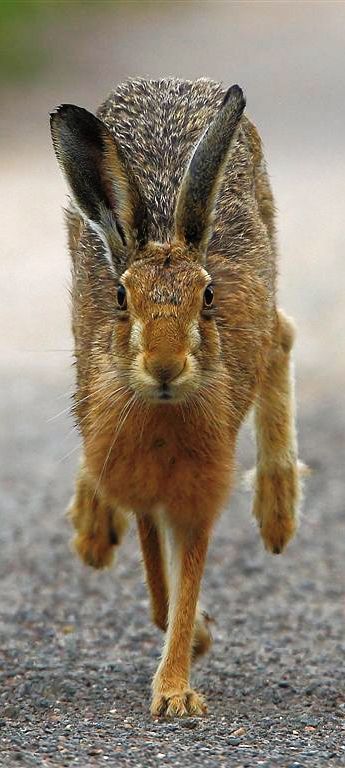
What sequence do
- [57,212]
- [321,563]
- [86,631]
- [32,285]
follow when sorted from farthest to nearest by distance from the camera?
[57,212]
[32,285]
[321,563]
[86,631]

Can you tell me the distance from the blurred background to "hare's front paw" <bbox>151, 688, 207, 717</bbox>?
223 cm

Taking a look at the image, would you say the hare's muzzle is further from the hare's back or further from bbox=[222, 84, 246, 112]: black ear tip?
bbox=[222, 84, 246, 112]: black ear tip

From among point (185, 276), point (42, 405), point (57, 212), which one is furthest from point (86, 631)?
point (57, 212)

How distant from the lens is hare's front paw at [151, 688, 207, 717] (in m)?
7.10

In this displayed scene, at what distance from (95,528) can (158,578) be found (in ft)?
2.47

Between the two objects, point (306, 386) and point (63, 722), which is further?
point (306, 386)

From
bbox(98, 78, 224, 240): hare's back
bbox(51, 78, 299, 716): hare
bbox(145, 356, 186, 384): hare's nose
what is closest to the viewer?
bbox(145, 356, 186, 384): hare's nose

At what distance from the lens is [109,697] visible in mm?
7543

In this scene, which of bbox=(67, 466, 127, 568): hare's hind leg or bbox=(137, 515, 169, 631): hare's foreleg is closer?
bbox=(137, 515, 169, 631): hare's foreleg

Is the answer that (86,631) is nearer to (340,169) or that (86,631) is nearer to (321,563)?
(321,563)

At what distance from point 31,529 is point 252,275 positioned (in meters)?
3.95

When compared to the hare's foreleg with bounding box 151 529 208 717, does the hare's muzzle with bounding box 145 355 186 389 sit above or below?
above

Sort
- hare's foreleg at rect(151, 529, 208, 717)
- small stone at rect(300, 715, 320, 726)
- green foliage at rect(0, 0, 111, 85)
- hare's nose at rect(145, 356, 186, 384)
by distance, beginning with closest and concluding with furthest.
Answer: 1. hare's nose at rect(145, 356, 186, 384)
2. small stone at rect(300, 715, 320, 726)
3. hare's foreleg at rect(151, 529, 208, 717)
4. green foliage at rect(0, 0, 111, 85)

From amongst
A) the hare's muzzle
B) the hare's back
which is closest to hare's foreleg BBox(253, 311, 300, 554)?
the hare's back
